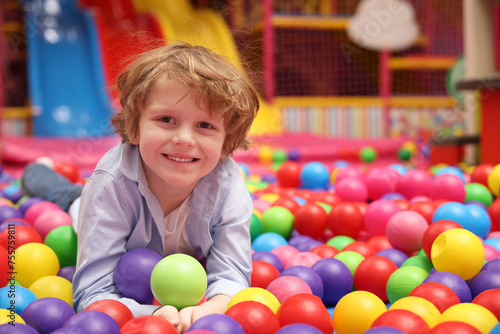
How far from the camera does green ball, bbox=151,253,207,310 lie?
3.12 ft

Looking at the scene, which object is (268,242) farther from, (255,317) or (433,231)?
(255,317)

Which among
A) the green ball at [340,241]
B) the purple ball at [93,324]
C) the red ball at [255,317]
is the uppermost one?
the purple ball at [93,324]

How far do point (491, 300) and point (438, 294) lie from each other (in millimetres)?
89

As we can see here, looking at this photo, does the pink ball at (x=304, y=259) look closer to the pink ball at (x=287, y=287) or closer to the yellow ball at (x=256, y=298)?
the pink ball at (x=287, y=287)

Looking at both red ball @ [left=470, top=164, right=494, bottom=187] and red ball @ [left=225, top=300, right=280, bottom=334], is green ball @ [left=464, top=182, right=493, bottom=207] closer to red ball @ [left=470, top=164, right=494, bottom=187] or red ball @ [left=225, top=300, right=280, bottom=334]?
red ball @ [left=470, top=164, right=494, bottom=187]

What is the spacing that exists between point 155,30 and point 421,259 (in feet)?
14.2

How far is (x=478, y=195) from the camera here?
1765 mm

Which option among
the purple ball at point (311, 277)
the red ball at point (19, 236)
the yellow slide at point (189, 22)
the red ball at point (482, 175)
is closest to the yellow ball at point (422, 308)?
the purple ball at point (311, 277)

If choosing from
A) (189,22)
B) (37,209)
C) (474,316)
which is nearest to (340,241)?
(474,316)

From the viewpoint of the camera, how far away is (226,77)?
3.45 ft

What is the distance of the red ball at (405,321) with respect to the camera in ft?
2.67

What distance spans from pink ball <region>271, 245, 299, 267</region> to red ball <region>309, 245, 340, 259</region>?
0.17 feet

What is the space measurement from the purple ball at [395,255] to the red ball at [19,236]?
35.4 inches

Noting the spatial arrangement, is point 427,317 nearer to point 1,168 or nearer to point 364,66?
point 1,168
